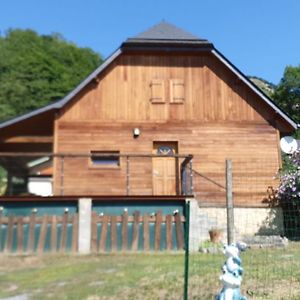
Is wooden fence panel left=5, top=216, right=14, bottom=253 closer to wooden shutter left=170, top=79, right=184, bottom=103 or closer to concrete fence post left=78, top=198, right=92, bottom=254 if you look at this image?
concrete fence post left=78, top=198, right=92, bottom=254

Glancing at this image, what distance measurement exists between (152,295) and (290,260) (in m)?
3.91

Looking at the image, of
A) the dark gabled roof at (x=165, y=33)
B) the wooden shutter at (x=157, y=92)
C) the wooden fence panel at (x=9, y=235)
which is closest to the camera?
the wooden fence panel at (x=9, y=235)

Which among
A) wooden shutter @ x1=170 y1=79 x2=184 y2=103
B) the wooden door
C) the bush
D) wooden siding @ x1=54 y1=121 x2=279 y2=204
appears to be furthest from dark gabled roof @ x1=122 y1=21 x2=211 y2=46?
the bush

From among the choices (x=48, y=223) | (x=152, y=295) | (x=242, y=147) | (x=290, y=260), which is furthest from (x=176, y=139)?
(x=152, y=295)

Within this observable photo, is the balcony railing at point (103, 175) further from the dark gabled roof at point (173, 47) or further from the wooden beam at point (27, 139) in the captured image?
the dark gabled roof at point (173, 47)

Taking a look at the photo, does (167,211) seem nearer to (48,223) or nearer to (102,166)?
(48,223)

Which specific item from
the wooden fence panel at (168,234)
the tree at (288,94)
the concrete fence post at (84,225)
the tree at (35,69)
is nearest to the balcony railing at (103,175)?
the wooden fence panel at (168,234)

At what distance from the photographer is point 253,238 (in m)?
14.3

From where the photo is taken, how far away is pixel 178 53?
1850 centimetres

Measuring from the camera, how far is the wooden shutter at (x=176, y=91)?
59.8 feet

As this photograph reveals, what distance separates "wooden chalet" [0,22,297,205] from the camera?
17.5m

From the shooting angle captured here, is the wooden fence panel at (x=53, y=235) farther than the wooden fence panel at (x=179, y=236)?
No

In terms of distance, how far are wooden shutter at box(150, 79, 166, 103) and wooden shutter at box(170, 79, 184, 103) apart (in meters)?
0.34

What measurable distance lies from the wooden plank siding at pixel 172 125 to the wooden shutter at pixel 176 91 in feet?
0.40
